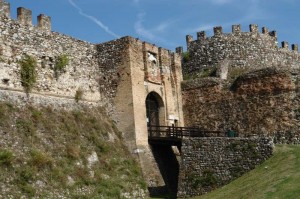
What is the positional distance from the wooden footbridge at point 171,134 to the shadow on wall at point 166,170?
2.07ft

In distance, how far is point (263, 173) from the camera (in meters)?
21.6

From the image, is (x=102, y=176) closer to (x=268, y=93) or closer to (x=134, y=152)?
(x=134, y=152)

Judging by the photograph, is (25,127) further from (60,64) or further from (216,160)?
(216,160)


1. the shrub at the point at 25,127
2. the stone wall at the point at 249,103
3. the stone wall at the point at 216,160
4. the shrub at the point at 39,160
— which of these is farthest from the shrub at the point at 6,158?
the stone wall at the point at 249,103

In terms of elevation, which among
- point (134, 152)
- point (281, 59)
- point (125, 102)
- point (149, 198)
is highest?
point (281, 59)

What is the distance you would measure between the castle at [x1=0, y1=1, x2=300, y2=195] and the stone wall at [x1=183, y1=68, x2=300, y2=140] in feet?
0.19

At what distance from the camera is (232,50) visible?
Answer: 3872 centimetres

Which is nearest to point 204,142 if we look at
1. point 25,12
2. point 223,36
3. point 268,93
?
point 268,93

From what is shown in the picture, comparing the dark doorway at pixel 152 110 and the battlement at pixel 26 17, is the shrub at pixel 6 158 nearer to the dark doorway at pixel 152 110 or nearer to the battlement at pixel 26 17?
the battlement at pixel 26 17

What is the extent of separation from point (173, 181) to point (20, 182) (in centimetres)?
1073

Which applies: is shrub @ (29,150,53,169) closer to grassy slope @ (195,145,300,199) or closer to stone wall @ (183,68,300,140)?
grassy slope @ (195,145,300,199)

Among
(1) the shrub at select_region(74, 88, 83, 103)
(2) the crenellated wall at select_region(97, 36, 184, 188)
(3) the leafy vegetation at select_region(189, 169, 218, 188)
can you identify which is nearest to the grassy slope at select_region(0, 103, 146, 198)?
(1) the shrub at select_region(74, 88, 83, 103)

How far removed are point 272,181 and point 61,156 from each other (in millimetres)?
9489

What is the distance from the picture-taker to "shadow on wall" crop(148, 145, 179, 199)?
1018 inches
